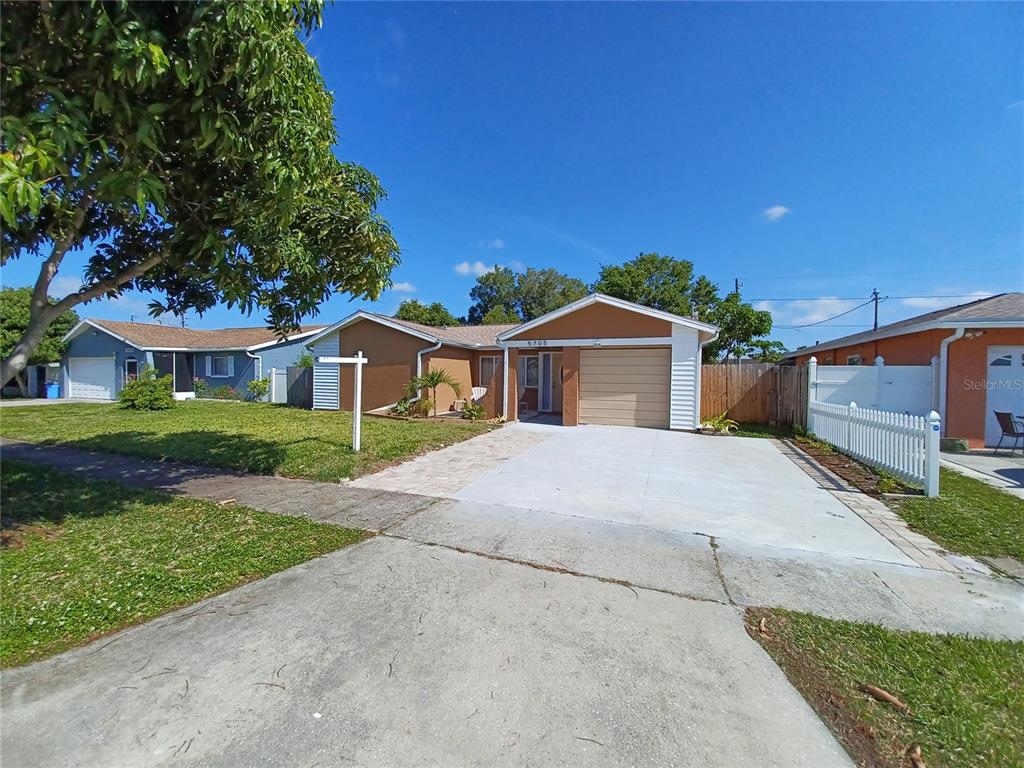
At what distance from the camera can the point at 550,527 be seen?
16.1 ft

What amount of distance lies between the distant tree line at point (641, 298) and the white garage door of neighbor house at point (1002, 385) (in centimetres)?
1413

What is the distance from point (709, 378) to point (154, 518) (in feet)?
46.0

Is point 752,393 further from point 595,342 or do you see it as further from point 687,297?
point 687,297

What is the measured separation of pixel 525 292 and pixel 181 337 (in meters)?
28.0

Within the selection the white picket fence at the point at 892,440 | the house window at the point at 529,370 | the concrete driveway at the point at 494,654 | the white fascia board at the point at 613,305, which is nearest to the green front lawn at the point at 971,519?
the white picket fence at the point at 892,440

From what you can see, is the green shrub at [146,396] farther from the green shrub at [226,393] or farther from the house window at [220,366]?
the house window at [220,366]

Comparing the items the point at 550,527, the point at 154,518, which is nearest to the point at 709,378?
the point at 550,527

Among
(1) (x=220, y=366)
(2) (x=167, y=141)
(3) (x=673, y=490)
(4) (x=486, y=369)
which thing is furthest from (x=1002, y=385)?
(1) (x=220, y=366)

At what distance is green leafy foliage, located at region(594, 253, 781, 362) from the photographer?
24406mm

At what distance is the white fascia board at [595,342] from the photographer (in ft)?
42.6

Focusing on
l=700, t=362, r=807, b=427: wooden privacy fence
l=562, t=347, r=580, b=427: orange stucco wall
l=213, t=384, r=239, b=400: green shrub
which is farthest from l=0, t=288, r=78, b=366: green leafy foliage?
l=700, t=362, r=807, b=427: wooden privacy fence

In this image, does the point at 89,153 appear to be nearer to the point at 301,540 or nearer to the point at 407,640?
the point at 301,540

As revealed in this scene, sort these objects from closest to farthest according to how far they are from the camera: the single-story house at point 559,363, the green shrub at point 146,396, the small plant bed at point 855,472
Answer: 1. the small plant bed at point 855,472
2. the single-story house at point 559,363
3. the green shrub at point 146,396

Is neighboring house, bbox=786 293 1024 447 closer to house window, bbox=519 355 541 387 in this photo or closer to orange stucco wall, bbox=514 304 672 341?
orange stucco wall, bbox=514 304 672 341
